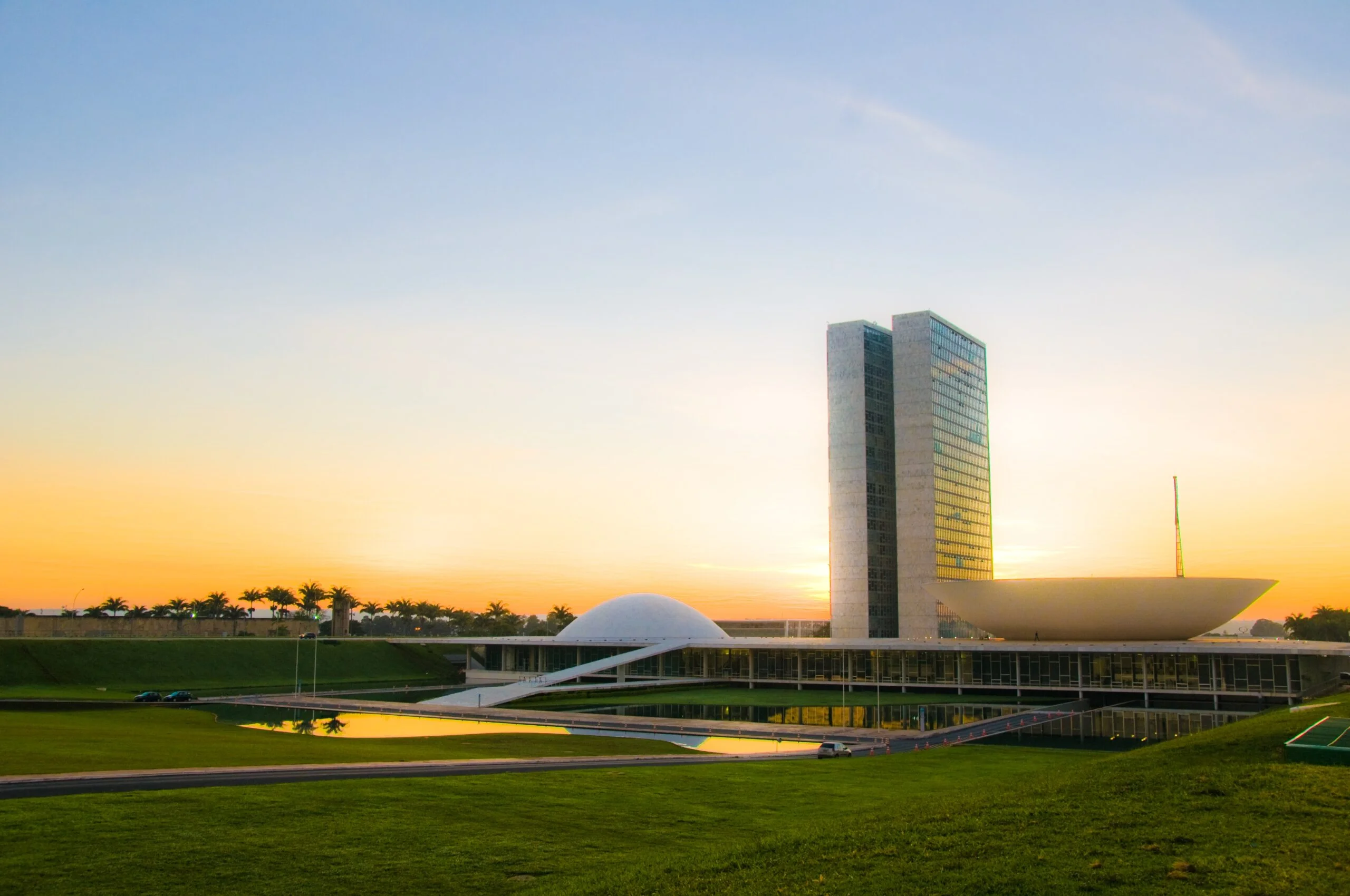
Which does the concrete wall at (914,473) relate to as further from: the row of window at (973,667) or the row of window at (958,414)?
the row of window at (973,667)

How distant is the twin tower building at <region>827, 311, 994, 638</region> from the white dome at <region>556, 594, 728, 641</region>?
18.1 meters

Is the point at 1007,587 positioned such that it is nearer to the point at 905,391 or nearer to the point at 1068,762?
the point at 1068,762

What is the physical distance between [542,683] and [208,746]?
157ft

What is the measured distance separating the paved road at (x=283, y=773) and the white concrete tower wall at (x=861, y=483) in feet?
279

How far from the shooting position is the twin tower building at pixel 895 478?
118750mm

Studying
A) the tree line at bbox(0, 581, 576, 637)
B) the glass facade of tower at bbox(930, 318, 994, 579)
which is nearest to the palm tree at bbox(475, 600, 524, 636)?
the tree line at bbox(0, 581, 576, 637)

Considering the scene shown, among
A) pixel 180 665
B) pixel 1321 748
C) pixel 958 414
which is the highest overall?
pixel 958 414

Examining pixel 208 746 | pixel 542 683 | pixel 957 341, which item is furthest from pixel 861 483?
pixel 208 746

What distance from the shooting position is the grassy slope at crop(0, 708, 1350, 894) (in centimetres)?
1285

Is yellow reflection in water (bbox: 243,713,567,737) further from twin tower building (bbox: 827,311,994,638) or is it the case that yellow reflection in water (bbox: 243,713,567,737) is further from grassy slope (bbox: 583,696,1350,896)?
twin tower building (bbox: 827,311,994,638)

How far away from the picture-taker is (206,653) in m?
89.8

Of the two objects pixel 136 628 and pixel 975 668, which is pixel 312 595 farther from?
pixel 975 668

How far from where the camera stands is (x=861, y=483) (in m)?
121

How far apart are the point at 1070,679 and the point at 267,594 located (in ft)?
324
